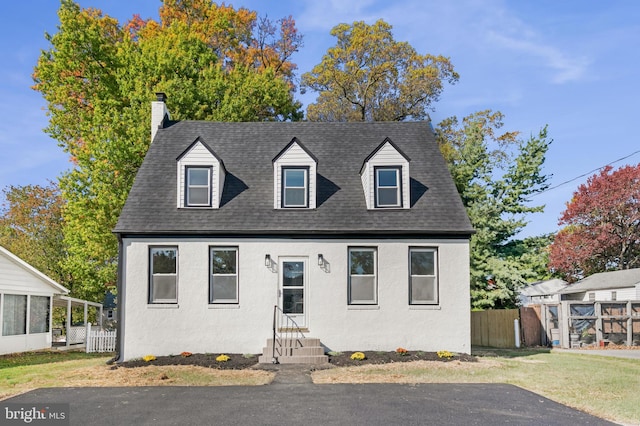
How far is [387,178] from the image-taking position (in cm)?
1897

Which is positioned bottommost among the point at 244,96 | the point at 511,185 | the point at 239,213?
the point at 239,213

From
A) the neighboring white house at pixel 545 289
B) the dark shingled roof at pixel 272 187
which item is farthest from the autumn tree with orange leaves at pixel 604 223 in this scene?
the dark shingled roof at pixel 272 187

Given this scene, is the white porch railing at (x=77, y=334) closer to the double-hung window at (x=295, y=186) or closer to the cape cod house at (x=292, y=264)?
the cape cod house at (x=292, y=264)

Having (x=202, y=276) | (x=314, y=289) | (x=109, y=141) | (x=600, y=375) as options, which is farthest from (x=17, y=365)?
(x=600, y=375)

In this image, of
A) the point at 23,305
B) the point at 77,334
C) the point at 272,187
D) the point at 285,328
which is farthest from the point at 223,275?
the point at 77,334

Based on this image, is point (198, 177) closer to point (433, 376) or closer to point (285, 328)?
point (285, 328)

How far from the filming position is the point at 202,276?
58.3 ft

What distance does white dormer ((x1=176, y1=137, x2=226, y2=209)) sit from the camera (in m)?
18.6

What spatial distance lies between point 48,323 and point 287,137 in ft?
43.7

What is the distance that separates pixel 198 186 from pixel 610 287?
83.6 feet

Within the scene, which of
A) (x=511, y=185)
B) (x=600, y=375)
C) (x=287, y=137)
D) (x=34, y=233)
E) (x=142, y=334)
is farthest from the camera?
(x=34, y=233)

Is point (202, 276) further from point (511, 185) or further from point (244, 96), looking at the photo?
point (511, 185)

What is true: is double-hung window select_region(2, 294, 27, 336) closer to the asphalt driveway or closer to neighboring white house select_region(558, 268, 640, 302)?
the asphalt driveway

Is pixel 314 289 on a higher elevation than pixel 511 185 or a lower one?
lower
